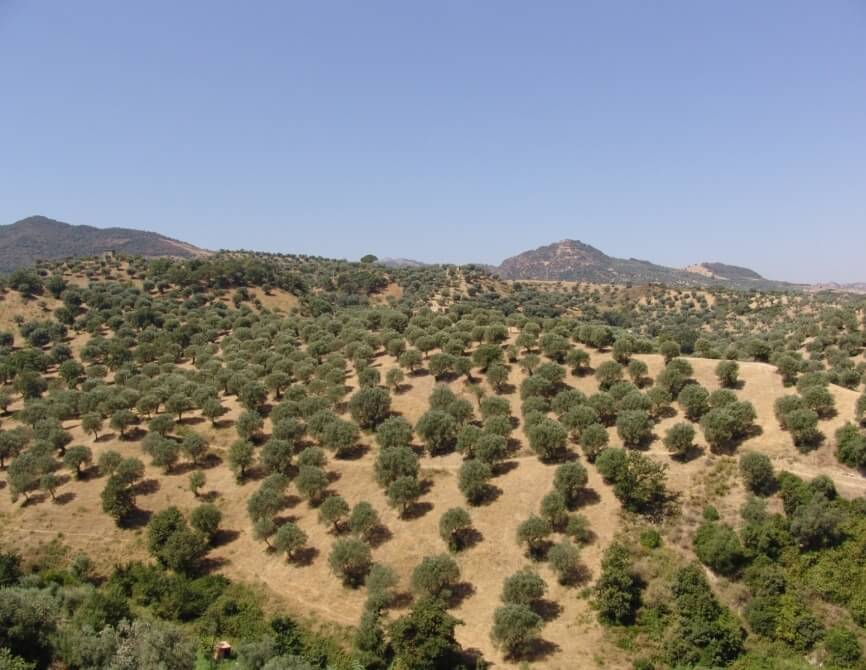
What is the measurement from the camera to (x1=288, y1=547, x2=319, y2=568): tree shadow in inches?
1918

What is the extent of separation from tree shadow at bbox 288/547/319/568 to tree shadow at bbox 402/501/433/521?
31.2 ft

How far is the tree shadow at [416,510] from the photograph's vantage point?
53031mm

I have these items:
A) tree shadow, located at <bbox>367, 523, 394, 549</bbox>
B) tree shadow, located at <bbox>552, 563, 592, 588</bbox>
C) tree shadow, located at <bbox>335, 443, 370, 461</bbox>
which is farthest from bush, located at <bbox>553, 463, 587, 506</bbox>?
tree shadow, located at <bbox>335, 443, 370, 461</bbox>

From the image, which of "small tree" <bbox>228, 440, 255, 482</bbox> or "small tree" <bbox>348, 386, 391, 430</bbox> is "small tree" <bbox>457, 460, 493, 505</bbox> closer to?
"small tree" <bbox>348, 386, 391, 430</bbox>

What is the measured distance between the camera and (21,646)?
33.7m

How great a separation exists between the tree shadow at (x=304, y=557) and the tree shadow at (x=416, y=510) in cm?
952

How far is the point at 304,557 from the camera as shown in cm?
4941

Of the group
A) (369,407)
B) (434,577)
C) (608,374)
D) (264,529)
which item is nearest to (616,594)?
(434,577)

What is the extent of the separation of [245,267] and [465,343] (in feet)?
365

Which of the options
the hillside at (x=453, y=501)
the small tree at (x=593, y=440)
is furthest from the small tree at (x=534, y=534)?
the small tree at (x=593, y=440)

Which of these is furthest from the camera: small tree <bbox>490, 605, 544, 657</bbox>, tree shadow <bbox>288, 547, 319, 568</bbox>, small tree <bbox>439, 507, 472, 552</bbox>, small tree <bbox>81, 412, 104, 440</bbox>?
small tree <bbox>81, 412, 104, 440</bbox>

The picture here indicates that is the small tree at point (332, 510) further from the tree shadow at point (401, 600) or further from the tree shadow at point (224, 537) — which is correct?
the tree shadow at point (224, 537)

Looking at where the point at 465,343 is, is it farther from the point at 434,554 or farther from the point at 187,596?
the point at 187,596

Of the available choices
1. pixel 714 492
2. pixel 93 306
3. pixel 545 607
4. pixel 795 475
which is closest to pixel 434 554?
pixel 545 607
